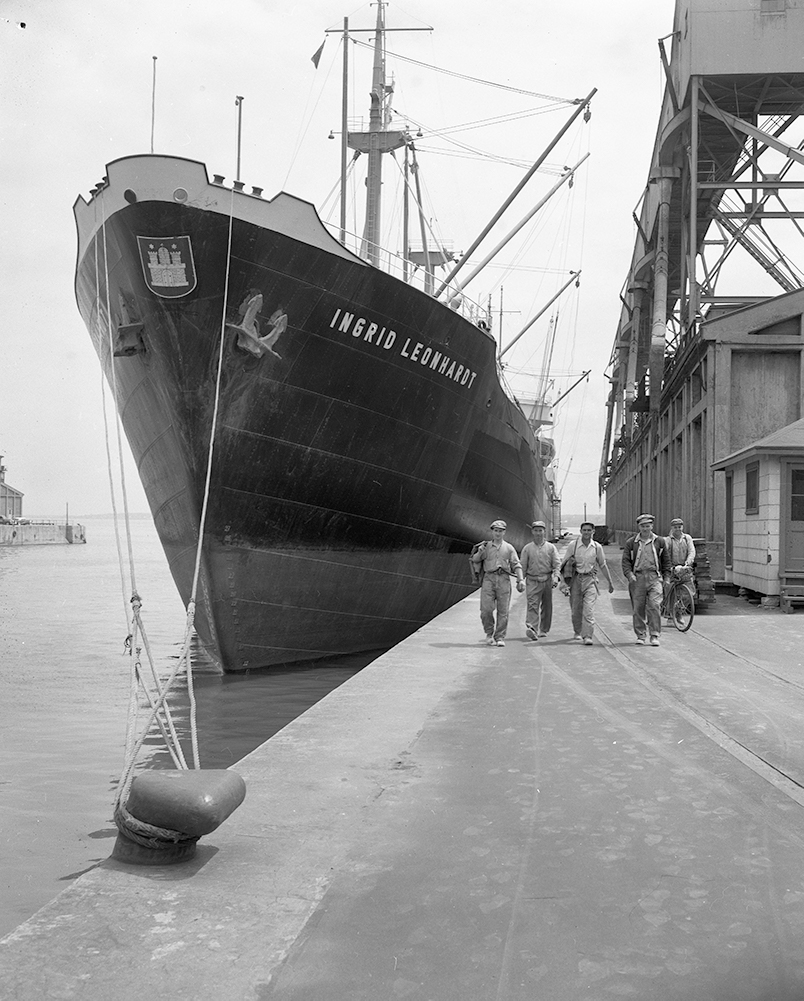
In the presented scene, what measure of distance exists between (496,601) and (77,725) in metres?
5.24

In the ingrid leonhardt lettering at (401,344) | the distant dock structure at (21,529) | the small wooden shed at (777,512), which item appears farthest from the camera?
the distant dock structure at (21,529)

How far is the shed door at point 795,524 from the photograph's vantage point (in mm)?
15367

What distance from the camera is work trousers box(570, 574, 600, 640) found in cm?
1142

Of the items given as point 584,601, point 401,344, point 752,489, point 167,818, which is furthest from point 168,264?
point 752,489

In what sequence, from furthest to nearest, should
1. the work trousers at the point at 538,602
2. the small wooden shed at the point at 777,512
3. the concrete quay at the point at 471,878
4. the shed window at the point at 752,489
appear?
the shed window at the point at 752,489, the small wooden shed at the point at 777,512, the work trousers at the point at 538,602, the concrete quay at the point at 471,878

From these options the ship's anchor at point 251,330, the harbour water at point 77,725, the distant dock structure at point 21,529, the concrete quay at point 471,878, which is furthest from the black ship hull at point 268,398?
the distant dock structure at point 21,529

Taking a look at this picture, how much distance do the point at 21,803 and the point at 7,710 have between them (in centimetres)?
477

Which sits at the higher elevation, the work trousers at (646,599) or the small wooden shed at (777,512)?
the small wooden shed at (777,512)

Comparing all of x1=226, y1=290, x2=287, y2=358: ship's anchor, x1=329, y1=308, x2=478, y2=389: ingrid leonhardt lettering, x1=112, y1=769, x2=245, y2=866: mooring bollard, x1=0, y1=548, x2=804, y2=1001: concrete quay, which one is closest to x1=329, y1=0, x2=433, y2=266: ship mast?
x1=329, y1=308, x2=478, y2=389: ingrid leonhardt lettering

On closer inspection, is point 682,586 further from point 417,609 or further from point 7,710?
point 7,710

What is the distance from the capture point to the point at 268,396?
13141 millimetres

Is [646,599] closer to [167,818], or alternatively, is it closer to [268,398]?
[268,398]

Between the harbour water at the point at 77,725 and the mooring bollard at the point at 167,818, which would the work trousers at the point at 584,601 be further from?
the mooring bollard at the point at 167,818

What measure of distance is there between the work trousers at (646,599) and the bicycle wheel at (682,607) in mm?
1317
